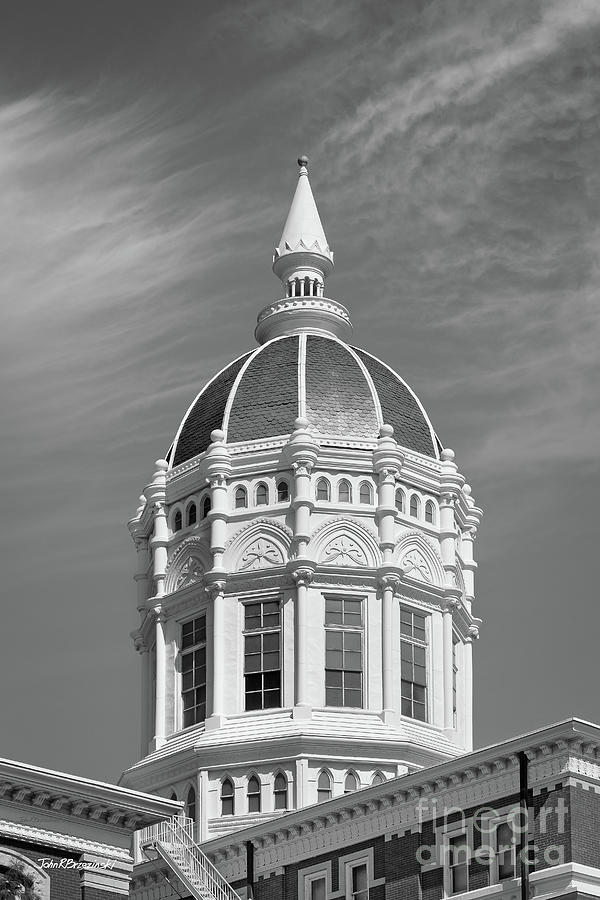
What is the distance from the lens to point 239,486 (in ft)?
352

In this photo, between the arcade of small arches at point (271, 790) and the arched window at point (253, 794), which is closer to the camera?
the arcade of small arches at point (271, 790)

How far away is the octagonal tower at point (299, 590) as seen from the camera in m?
100

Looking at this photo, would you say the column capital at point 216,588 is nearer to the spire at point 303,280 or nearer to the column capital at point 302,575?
the column capital at point 302,575

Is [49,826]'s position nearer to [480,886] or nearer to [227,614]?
[480,886]

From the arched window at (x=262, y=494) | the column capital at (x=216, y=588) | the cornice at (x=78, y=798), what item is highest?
the arched window at (x=262, y=494)

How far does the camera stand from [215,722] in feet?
335

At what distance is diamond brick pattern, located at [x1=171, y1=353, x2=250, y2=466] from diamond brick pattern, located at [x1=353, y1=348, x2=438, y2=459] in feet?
20.0

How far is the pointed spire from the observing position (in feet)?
386

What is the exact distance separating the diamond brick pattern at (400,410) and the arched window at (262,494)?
637 cm

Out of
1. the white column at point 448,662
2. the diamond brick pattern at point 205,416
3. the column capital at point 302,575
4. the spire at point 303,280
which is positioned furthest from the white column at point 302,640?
the spire at point 303,280

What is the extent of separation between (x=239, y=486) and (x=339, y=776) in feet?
48.3

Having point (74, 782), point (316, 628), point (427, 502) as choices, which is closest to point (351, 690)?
point (316, 628)

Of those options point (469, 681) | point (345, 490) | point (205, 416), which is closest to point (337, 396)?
point (345, 490)

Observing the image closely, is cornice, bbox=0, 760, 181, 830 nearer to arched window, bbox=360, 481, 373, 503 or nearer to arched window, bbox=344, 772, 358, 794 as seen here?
arched window, bbox=344, 772, 358, 794
